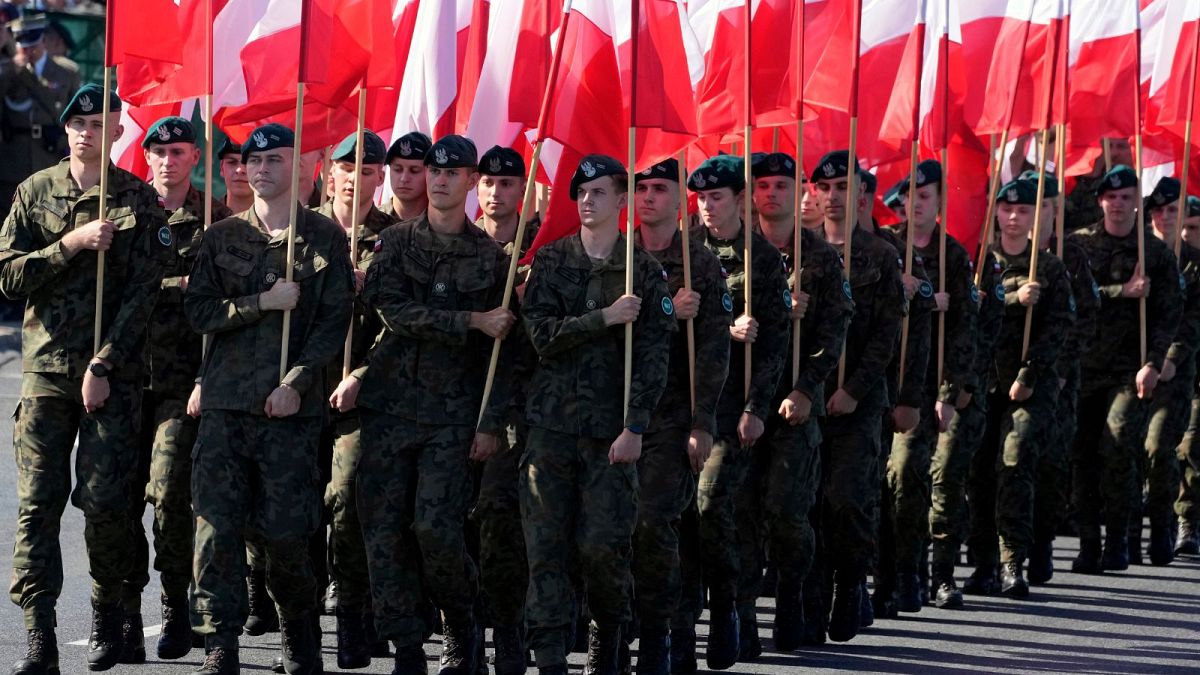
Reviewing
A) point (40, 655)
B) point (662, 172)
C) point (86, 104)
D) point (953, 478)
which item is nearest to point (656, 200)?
point (662, 172)

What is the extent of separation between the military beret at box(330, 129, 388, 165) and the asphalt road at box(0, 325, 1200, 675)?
86.1 inches

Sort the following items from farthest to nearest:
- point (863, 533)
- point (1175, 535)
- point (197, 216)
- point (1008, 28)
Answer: point (1175, 535)
point (1008, 28)
point (863, 533)
point (197, 216)

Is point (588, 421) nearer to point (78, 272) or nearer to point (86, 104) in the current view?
point (78, 272)

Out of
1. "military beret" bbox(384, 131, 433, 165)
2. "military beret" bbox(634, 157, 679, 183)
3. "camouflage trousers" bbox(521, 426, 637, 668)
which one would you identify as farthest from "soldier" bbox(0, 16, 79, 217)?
"camouflage trousers" bbox(521, 426, 637, 668)

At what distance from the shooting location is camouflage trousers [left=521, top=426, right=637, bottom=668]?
28.5 feet

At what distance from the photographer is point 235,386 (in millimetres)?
8703

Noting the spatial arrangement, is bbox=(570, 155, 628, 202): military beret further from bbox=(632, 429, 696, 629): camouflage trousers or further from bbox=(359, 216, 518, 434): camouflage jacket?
bbox=(632, 429, 696, 629): camouflage trousers

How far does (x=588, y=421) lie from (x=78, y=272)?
212cm

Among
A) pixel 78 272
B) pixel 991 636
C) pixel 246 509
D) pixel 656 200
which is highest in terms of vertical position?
pixel 656 200

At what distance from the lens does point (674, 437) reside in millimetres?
9367

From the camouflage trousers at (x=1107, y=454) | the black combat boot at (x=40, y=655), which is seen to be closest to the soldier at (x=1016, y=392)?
the camouflage trousers at (x=1107, y=454)

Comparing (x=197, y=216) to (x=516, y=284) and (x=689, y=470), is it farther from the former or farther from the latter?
(x=689, y=470)

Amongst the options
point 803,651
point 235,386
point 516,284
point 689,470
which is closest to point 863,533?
point 803,651

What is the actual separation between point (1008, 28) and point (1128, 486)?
9.26 feet
